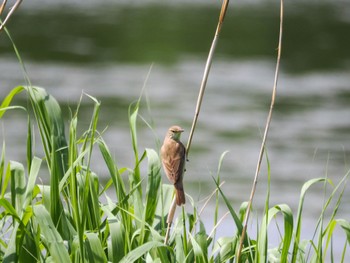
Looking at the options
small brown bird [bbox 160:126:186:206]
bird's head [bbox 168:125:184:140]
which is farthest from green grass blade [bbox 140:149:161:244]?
bird's head [bbox 168:125:184:140]

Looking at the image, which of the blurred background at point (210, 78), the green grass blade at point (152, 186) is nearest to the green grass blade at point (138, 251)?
the green grass blade at point (152, 186)

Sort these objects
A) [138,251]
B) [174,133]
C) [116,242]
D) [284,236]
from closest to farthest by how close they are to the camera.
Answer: [138,251] → [116,242] → [284,236] → [174,133]

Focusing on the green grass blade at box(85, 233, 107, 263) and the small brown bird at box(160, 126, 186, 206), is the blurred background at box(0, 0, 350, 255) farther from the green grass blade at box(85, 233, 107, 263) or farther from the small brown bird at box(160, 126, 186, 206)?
the green grass blade at box(85, 233, 107, 263)

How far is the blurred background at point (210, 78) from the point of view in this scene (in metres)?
7.88

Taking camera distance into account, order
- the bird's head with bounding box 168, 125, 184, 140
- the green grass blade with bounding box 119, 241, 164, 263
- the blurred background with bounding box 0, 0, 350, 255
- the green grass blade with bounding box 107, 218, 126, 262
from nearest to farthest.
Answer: the green grass blade with bounding box 119, 241, 164, 263
the green grass blade with bounding box 107, 218, 126, 262
the bird's head with bounding box 168, 125, 184, 140
the blurred background with bounding box 0, 0, 350, 255

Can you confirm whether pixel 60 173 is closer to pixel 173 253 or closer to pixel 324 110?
pixel 173 253

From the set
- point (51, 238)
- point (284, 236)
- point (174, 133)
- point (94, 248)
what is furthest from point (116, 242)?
point (174, 133)

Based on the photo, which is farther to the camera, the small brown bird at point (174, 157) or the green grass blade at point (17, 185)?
the small brown bird at point (174, 157)

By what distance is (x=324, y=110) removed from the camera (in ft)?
32.1

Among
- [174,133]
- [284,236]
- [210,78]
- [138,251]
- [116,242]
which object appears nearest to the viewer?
[138,251]

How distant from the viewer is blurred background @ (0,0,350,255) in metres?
7.88

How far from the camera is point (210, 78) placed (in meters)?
11.1

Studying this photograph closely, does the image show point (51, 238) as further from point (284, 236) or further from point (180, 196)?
point (284, 236)

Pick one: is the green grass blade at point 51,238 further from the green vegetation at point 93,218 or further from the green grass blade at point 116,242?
the green grass blade at point 116,242
